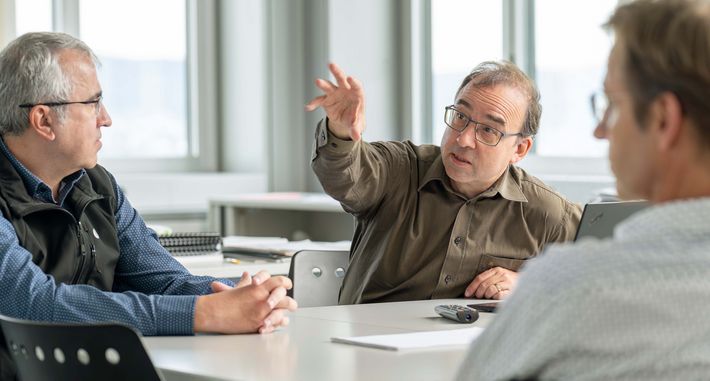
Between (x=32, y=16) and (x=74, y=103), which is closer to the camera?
(x=74, y=103)

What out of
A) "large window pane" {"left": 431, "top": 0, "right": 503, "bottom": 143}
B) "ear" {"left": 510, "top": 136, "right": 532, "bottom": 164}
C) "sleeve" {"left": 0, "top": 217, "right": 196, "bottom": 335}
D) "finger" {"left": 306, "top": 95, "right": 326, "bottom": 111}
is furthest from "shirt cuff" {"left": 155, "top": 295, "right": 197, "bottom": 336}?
"large window pane" {"left": 431, "top": 0, "right": 503, "bottom": 143}

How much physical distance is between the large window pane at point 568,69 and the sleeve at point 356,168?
213 centimetres

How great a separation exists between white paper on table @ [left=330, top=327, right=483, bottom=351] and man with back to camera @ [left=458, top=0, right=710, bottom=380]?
70 cm

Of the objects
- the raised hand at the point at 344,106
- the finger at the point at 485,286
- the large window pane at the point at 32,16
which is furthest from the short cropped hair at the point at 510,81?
the large window pane at the point at 32,16

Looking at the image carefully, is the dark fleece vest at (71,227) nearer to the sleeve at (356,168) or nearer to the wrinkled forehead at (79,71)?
the wrinkled forehead at (79,71)

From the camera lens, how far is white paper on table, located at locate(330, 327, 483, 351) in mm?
1994

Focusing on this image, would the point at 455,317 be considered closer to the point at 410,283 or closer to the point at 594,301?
the point at 410,283

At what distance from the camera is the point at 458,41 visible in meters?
5.71

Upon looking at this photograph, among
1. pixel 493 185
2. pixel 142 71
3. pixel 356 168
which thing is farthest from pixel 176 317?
pixel 142 71

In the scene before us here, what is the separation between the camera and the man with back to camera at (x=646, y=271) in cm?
122

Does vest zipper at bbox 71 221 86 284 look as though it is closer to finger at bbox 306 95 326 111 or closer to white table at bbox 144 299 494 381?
white table at bbox 144 299 494 381

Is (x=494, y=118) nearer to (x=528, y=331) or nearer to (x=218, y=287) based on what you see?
(x=218, y=287)

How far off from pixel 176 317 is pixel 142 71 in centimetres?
422

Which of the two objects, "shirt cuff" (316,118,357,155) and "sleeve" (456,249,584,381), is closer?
"sleeve" (456,249,584,381)
